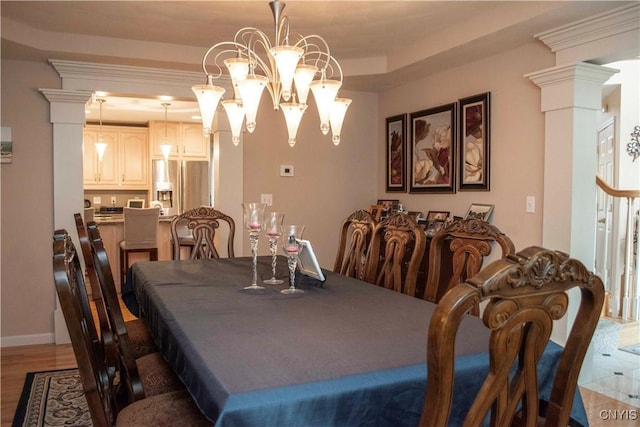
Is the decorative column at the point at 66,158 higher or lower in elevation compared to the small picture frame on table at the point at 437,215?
higher

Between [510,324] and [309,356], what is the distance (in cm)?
56

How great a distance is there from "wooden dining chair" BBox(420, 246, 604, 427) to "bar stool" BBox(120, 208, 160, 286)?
4.93m

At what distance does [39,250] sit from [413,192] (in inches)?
121

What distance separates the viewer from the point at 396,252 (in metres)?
2.51

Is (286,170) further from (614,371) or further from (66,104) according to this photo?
(614,371)

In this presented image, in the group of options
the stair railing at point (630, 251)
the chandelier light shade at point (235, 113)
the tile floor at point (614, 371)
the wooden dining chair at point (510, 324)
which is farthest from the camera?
the stair railing at point (630, 251)

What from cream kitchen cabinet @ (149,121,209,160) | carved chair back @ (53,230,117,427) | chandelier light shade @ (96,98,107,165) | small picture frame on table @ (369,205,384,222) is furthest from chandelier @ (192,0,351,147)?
cream kitchen cabinet @ (149,121,209,160)

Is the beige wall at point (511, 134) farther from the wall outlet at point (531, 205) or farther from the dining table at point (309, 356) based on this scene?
the dining table at point (309, 356)

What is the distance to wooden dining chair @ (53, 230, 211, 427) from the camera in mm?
1208

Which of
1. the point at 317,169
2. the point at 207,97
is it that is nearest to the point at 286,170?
the point at 317,169

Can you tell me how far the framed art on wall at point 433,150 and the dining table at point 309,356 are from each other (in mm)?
2019

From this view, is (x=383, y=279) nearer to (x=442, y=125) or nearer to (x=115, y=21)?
(x=442, y=125)

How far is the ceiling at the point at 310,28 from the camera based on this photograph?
2830 mm

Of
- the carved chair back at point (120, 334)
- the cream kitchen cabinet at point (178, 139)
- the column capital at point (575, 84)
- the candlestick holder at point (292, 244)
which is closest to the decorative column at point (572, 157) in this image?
the column capital at point (575, 84)
